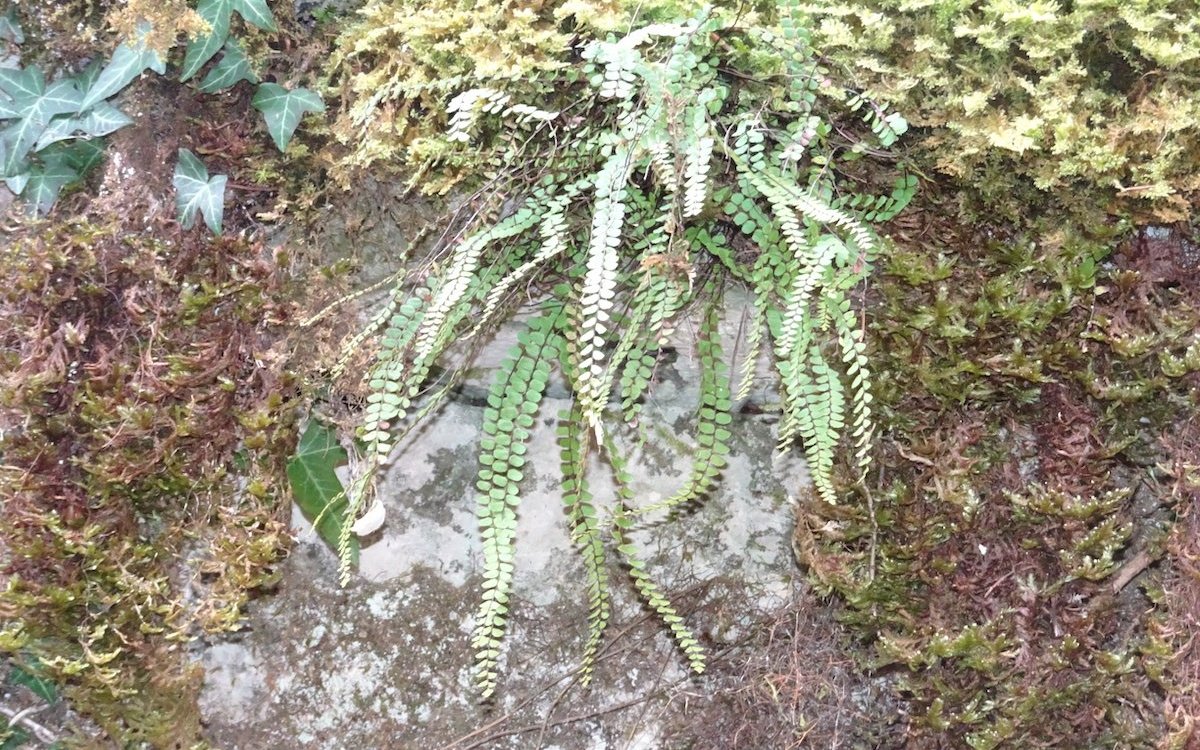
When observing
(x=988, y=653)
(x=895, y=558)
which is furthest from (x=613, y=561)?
(x=988, y=653)

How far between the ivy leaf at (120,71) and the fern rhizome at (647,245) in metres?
0.71

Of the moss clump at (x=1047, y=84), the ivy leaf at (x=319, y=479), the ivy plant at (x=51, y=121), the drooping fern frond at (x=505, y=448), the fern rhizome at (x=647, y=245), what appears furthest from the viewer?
the ivy leaf at (x=319, y=479)

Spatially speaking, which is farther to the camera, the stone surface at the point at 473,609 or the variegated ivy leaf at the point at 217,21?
the stone surface at the point at 473,609

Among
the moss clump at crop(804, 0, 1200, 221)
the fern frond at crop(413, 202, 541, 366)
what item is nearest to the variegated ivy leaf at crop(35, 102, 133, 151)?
the fern frond at crop(413, 202, 541, 366)

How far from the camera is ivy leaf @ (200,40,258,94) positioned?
182 cm

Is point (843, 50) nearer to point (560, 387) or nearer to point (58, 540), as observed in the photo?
point (560, 387)

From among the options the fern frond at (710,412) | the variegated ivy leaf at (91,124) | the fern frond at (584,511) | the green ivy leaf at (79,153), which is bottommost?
the fern frond at (584,511)

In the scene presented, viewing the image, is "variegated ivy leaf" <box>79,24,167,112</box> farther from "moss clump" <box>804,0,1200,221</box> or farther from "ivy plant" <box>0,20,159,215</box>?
"moss clump" <box>804,0,1200,221</box>

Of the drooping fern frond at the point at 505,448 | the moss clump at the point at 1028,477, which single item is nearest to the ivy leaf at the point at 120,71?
the drooping fern frond at the point at 505,448

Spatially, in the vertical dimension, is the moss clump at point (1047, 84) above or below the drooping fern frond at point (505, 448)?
above

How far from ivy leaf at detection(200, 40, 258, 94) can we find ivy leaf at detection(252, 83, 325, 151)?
5 centimetres

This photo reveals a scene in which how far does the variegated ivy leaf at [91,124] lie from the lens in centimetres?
181

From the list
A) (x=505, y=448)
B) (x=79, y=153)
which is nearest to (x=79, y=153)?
(x=79, y=153)

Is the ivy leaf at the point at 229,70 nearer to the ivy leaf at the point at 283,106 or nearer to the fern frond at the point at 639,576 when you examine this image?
the ivy leaf at the point at 283,106
